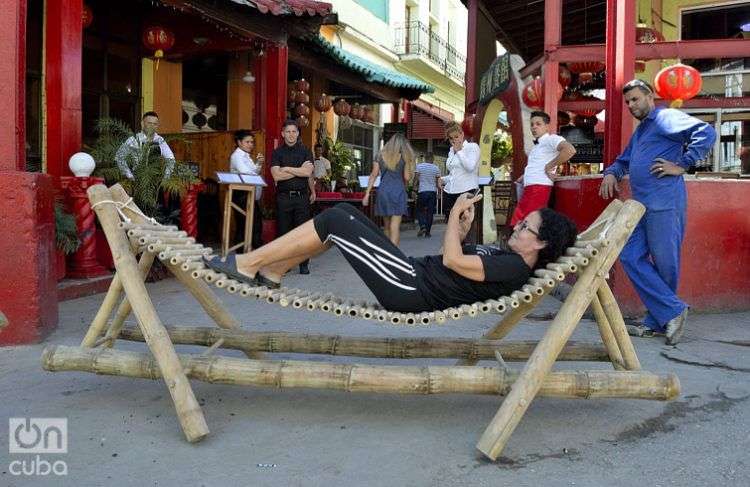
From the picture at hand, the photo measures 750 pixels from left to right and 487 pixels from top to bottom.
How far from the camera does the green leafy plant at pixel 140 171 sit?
6.10m

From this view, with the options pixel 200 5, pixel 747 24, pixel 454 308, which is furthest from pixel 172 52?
pixel 747 24

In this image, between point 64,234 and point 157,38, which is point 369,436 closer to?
point 64,234

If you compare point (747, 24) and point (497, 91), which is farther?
point (747, 24)

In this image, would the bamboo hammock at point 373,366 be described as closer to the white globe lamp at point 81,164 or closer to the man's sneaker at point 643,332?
the man's sneaker at point 643,332

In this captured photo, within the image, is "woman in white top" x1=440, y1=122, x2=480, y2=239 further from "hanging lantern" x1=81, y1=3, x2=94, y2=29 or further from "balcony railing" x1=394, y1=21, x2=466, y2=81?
"balcony railing" x1=394, y1=21, x2=466, y2=81

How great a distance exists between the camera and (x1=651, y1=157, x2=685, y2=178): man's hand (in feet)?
14.4

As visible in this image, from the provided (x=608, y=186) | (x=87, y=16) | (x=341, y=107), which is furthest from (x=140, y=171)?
(x=341, y=107)

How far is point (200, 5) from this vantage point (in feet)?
23.9

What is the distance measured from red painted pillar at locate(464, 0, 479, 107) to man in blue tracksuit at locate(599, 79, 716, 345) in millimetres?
7051

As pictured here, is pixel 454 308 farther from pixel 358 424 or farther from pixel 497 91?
pixel 497 91

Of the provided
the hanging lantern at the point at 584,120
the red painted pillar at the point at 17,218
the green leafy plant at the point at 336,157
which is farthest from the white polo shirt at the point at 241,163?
the hanging lantern at the point at 584,120

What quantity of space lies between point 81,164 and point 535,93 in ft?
18.3

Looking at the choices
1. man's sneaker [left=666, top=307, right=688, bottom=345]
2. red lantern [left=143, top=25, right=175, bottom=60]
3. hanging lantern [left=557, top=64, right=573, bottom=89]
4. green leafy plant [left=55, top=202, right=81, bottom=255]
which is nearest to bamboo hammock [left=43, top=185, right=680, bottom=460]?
man's sneaker [left=666, top=307, right=688, bottom=345]

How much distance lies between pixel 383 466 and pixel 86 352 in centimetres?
141
